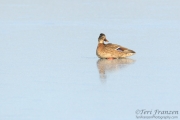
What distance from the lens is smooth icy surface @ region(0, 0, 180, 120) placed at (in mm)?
7641

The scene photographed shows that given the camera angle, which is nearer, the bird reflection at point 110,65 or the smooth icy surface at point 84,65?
the smooth icy surface at point 84,65

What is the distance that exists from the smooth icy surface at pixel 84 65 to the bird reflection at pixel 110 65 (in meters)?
0.01

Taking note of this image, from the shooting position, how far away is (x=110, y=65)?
10.6m

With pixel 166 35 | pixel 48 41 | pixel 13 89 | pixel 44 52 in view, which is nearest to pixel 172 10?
pixel 166 35

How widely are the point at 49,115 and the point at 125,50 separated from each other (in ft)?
14.3

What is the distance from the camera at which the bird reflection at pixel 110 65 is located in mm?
9852

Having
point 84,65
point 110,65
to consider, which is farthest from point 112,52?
point 84,65

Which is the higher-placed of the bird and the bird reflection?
the bird

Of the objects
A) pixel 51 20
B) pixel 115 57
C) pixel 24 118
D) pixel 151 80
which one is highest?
pixel 51 20

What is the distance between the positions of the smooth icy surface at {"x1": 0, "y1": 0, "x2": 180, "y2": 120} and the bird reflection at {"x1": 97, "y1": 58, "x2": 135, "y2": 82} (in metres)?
0.01

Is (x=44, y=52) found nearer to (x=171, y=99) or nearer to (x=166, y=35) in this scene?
(x=166, y=35)

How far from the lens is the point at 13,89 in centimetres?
851

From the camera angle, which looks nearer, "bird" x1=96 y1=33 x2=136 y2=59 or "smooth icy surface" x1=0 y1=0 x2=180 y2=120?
"smooth icy surface" x1=0 y1=0 x2=180 y2=120

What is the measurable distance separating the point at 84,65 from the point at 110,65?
0.43 meters
